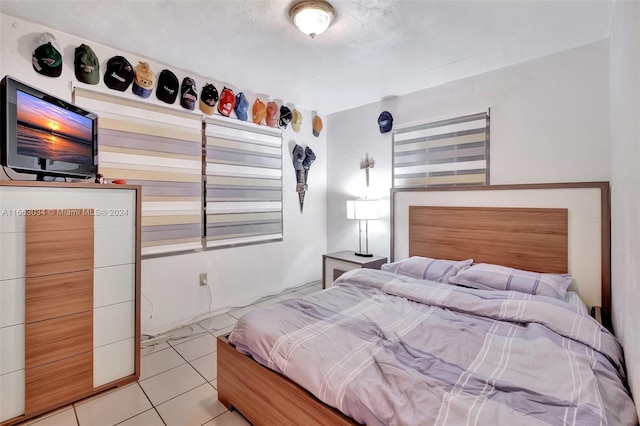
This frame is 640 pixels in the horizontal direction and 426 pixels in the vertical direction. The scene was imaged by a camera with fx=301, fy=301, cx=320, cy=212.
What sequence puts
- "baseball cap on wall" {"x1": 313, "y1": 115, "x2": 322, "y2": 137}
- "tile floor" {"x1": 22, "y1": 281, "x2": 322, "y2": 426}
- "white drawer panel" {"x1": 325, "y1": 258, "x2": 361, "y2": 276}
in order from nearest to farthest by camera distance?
"tile floor" {"x1": 22, "y1": 281, "x2": 322, "y2": 426}
"white drawer panel" {"x1": 325, "y1": 258, "x2": 361, "y2": 276}
"baseball cap on wall" {"x1": 313, "y1": 115, "x2": 322, "y2": 137}

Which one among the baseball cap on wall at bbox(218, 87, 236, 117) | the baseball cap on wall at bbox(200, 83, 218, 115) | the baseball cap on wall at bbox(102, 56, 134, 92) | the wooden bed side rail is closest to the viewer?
the wooden bed side rail

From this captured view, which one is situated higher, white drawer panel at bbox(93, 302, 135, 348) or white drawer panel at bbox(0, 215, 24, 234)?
white drawer panel at bbox(0, 215, 24, 234)

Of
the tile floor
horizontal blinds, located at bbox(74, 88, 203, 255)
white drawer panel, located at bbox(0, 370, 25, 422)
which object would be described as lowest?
the tile floor

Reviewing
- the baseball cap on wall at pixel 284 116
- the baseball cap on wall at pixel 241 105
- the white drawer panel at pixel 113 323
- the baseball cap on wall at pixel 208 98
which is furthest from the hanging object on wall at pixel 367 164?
the white drawer panel at pixel 113 323

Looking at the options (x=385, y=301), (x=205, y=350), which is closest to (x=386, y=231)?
(x=385, y=301)

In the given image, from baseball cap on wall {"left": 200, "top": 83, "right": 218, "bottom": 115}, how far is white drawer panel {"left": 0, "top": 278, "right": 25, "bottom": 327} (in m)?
2.00

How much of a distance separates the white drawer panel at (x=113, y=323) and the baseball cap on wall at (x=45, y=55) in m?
1.74

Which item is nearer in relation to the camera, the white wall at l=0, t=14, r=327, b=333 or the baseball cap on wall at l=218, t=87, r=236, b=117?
the white wall at l=0, t=14, r=327, b=333

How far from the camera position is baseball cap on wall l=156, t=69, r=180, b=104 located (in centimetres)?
268

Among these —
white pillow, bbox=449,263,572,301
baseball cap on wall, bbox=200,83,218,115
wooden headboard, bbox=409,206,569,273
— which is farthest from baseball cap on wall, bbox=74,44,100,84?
white pillow, bbox=449,263,572,301

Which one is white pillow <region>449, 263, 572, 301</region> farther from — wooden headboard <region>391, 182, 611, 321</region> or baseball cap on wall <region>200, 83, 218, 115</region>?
baseball cap on wall <region>200, 83, 218, 115</region>

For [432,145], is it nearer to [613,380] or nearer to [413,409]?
[613,380]

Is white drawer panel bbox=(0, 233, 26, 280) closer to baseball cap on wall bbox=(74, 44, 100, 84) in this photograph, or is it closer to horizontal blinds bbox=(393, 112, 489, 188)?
baseball cap on wall bbox=(74, 44, 100, 84)

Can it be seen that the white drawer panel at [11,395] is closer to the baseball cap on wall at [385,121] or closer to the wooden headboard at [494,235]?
the wooden headboard at [494,235]
